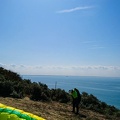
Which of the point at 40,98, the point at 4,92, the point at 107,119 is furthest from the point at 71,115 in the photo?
the point at 4,92

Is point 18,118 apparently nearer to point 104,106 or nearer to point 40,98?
point 40,98

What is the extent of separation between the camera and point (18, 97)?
1945cm

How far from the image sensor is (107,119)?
17391mm

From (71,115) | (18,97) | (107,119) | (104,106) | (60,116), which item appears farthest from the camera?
(104,106)

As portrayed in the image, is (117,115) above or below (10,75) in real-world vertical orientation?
below

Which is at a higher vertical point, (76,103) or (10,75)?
(10,75)

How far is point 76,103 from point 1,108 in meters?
10.6

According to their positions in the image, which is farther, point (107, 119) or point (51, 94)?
point (51, 94)

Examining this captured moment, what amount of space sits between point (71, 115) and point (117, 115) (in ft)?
18.6

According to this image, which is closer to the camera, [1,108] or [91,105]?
[1,108]

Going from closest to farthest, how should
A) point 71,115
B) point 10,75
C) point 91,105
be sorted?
point 71,115, point 91,105, point 10,75

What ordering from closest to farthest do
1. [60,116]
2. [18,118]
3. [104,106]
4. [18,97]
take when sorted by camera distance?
[18,118], [60,116], [18,97], [104,106]

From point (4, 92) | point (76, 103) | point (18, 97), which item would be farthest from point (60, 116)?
Result: point (4, 92)

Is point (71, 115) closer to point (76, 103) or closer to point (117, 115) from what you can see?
point (76, 103)
